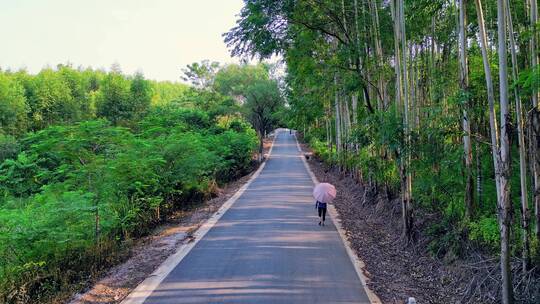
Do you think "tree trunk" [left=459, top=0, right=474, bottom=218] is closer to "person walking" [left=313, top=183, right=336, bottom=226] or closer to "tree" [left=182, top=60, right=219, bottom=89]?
"person walking" [left=313, top=183, right=336, bottom=226]

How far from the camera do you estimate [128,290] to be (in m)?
7.43

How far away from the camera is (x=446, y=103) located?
10195mm

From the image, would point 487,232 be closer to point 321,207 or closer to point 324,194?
point 324,194

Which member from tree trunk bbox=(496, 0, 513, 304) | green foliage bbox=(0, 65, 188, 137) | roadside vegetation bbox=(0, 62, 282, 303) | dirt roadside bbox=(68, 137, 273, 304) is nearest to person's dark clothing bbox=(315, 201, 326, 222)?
dirt roadside bbox=(68, 137, 273, 304)

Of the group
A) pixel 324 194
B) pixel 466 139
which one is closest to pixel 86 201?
pixel 324 194

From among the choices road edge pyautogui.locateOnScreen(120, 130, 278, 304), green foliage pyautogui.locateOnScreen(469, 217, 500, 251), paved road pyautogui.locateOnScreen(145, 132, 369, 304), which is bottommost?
paved road pyautogui.locateOnScreen(145, 132, 369, 304)

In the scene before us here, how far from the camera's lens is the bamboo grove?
585 cm

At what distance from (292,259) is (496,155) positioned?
4668 millimetres

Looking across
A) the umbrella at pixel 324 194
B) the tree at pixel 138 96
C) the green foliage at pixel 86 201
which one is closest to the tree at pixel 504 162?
the umbrella at pixel 324 194

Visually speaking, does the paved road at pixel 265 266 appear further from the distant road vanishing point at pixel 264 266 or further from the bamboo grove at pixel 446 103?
the bamboo grove at pixel 446 103

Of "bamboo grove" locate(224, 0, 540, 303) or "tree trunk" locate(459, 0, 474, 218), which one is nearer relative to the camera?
"bamboo grove" locate(224, 0, 540, 303)

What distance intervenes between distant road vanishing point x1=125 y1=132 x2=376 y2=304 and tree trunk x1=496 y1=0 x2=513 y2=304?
210cm

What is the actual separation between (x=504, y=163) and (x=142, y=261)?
273 inches

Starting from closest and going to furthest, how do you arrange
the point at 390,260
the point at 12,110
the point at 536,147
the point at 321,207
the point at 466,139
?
the point at 536,147 → the point at 466,139 → the point at 390,260 → the point at 321,207 → the point at 12,110
